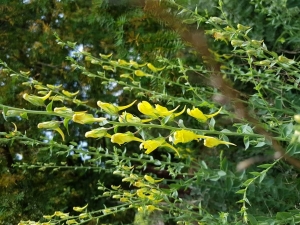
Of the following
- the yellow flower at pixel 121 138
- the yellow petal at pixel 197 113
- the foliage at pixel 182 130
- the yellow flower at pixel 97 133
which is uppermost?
the yellow petal at pixel 197 113

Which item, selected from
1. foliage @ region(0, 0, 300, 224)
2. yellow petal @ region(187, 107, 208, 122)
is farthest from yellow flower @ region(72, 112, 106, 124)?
yellow petal @ region(187, 107, 208, 122)

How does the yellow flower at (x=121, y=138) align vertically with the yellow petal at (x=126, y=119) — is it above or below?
below

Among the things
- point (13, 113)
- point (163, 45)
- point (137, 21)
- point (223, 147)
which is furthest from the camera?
point (223, 147)


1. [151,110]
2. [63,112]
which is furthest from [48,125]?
[151,110]

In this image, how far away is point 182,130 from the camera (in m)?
0.53

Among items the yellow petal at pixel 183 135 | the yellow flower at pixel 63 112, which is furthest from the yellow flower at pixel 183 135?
the yellow flower at pixel 63 112

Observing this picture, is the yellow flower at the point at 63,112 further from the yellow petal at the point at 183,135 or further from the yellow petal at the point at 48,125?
the yellow petal at the point at 183,135

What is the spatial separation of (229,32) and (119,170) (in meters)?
0.42

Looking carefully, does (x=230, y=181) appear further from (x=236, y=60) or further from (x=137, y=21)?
(x=236, y=60)

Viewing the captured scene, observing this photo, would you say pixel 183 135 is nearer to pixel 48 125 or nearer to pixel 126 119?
pixel 126 119

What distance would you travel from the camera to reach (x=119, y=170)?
1.01 meters

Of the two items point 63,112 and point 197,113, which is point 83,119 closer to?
point 63,112

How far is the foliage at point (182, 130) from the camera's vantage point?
0.58 m

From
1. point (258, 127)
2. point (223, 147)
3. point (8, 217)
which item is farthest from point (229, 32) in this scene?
point (8, 217)
